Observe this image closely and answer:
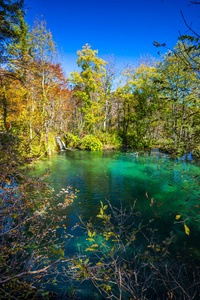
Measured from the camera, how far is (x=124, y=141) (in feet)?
100

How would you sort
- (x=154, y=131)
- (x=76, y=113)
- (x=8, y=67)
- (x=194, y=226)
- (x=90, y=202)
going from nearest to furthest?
(x=194, y=226), (x=90, y=202), (x=8, y=67), (x=154, y=131), (x=76, y=113)

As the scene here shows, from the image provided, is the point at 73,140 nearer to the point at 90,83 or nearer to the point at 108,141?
the point at 108,141

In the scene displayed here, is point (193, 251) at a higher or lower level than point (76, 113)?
lower

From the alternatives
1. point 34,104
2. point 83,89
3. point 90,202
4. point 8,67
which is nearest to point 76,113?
point 83,89

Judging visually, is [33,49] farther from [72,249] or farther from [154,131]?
[154,131]

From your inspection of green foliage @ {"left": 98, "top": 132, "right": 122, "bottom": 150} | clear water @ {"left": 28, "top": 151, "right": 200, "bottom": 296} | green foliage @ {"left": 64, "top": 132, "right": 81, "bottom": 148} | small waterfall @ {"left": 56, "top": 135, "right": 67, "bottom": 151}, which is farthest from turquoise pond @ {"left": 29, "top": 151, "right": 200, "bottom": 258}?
green foliage @ {"left": 64, "top": 132, "right": 81, "bottom": 148}

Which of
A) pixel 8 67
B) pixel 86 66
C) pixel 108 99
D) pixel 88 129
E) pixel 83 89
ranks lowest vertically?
pixel 88 129

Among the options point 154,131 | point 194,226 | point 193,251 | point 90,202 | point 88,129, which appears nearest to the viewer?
point 193,251

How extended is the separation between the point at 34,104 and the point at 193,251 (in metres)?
17.1

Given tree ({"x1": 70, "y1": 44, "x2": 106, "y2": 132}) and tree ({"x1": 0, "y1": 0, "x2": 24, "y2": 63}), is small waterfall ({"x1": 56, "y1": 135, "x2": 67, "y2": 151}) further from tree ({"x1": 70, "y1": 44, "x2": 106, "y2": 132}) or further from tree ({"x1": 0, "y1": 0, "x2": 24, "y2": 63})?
tree ({"x1": 0, "y1": 0, "x2": 24, "y2": 63})

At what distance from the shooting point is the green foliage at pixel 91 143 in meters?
26.0

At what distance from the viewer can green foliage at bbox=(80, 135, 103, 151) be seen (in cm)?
2598

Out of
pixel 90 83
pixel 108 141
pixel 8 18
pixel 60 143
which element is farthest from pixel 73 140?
pixel 8 18

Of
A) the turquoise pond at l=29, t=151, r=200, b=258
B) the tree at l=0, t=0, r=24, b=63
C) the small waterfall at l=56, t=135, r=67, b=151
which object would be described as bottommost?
the turquoise pond at l=29, t=151, r=200, b=258
